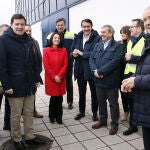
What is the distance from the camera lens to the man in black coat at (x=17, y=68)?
351 centimetres

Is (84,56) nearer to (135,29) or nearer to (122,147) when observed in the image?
(135,29)

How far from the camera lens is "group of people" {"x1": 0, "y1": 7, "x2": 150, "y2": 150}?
8.20ft

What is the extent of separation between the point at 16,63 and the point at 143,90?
189 centimetres

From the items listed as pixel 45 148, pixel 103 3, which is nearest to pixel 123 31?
pixel 45 148

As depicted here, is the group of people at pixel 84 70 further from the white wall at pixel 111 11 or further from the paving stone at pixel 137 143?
the white wall at pixel 111 11

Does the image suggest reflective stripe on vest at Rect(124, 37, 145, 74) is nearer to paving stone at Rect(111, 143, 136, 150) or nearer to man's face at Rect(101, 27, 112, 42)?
man's face at Rect(101, 27, 112, 42)

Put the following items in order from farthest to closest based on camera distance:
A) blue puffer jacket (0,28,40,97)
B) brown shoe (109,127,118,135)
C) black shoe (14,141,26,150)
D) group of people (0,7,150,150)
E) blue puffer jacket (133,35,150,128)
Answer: brown shoe (109,127,118,135), black shoe (14,141,26,150), blue puffer jacket (0,28,40,97), group of people (0,7,150,150), blue puffer jacket (133,35,150,128)

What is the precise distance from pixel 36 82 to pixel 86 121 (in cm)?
150

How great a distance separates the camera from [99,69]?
4.22 metres

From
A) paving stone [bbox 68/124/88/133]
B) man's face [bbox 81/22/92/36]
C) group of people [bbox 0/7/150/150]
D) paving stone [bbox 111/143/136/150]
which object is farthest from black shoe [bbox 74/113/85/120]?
man's face [bbox 81/22/92/36]

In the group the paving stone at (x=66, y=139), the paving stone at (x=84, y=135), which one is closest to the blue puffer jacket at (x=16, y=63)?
the paving stone at (x=66, y=139)

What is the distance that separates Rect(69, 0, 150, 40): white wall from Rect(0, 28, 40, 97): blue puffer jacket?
3.10 meters

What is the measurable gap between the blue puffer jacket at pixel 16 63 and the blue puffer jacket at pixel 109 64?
1193 mm

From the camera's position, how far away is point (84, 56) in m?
4.79
